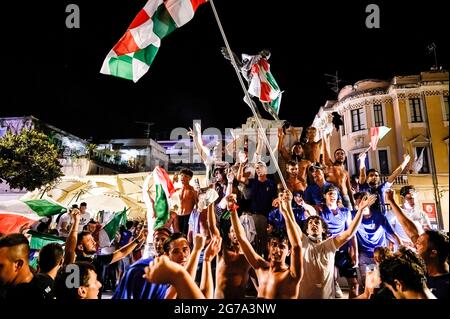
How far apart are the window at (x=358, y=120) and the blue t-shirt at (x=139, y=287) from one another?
78.2ft

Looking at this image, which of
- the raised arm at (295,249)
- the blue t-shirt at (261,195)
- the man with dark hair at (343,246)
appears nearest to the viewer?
the raised arm at (295,249)

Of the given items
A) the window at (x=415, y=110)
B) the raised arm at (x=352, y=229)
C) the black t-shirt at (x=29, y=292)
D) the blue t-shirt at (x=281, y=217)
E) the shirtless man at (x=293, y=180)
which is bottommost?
the black t-shirt at (x=29, y=292)

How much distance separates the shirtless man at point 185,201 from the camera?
712 centimetres

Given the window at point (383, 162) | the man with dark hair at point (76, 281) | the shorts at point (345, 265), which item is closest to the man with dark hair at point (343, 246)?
the shorts at point (345, 265)

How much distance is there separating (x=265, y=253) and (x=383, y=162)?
2058cm

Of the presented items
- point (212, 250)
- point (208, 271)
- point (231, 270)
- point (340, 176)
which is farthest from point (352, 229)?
point (340, 176)

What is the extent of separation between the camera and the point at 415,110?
22.5m

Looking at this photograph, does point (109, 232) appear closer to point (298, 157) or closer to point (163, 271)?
point (163, 271)

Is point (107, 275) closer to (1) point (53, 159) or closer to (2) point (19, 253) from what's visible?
(2) point (19, 253)

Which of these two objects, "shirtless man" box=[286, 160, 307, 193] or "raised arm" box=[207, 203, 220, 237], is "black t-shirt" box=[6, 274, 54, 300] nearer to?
"raised arm" box=[207, 203, 220, 237]

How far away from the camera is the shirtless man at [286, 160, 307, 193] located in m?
7.06

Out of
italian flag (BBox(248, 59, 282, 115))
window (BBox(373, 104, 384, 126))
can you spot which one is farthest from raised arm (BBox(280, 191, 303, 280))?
window (BBox(373, 104, 384, 126))

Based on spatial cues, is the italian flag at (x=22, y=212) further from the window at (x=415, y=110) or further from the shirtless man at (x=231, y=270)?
the window at (x=415, y=110)
